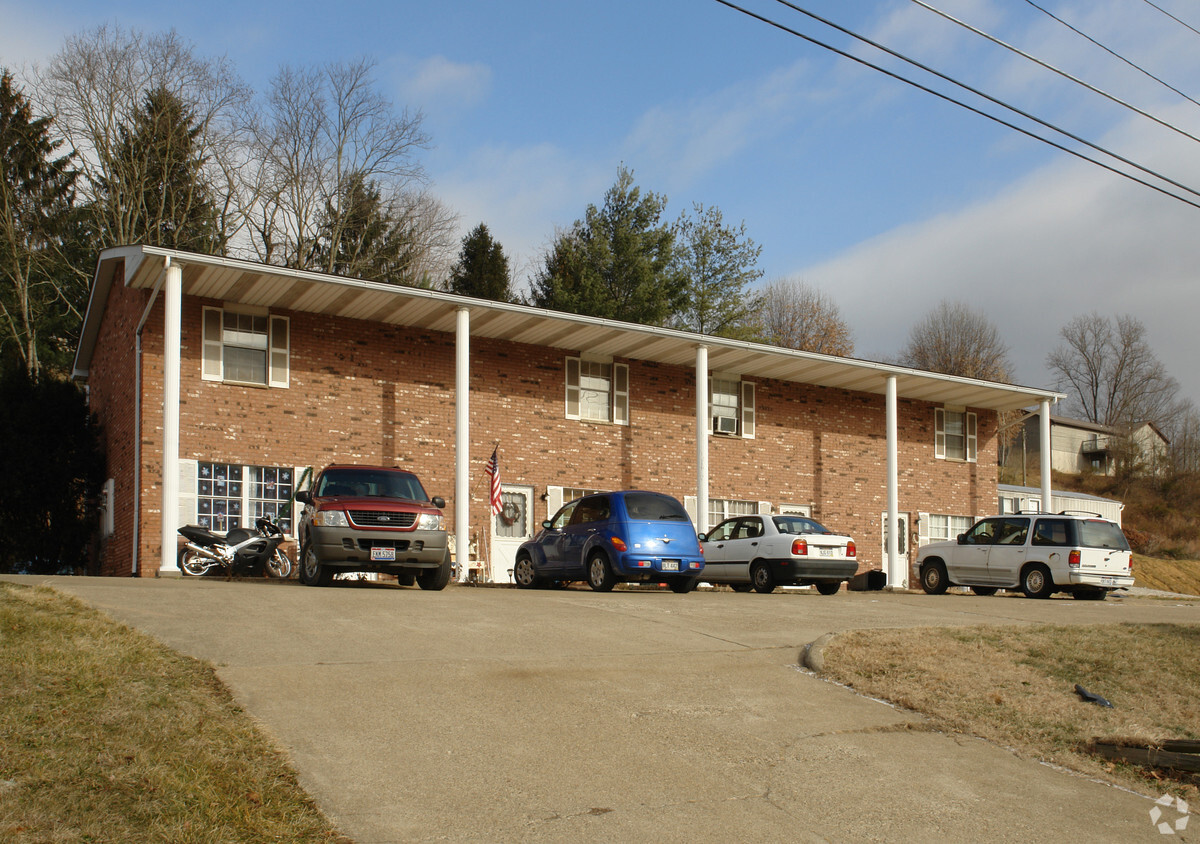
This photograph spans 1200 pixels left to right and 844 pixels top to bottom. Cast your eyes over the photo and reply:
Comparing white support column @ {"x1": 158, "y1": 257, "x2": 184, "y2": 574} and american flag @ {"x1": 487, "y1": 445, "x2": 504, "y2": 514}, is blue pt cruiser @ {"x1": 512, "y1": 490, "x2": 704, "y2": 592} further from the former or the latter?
white support column @ {"x1": 158, "y1": 257, "x2": 184, "y2": 574}

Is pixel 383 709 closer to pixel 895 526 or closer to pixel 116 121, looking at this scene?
pixel 895 526

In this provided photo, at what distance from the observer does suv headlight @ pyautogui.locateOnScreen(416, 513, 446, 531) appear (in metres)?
14.7

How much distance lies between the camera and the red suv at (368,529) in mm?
14180

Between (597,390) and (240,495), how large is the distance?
8.55 meters

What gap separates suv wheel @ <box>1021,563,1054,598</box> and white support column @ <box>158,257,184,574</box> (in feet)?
49.8

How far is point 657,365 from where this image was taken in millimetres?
25859

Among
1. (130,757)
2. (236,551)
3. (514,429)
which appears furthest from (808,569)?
(130,757)

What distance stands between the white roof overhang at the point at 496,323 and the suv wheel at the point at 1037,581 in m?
7.48

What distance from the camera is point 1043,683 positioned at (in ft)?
30.2

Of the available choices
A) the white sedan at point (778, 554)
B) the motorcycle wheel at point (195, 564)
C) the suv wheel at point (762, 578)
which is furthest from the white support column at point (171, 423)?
the suv wheel at point (762, 578)

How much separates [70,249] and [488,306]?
23.0m

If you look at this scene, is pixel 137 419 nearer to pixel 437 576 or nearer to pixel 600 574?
pixel 437 576

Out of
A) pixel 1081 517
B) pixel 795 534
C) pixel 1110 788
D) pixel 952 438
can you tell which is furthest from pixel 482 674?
pixel 952 438

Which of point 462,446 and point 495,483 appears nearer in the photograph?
point 462,446
